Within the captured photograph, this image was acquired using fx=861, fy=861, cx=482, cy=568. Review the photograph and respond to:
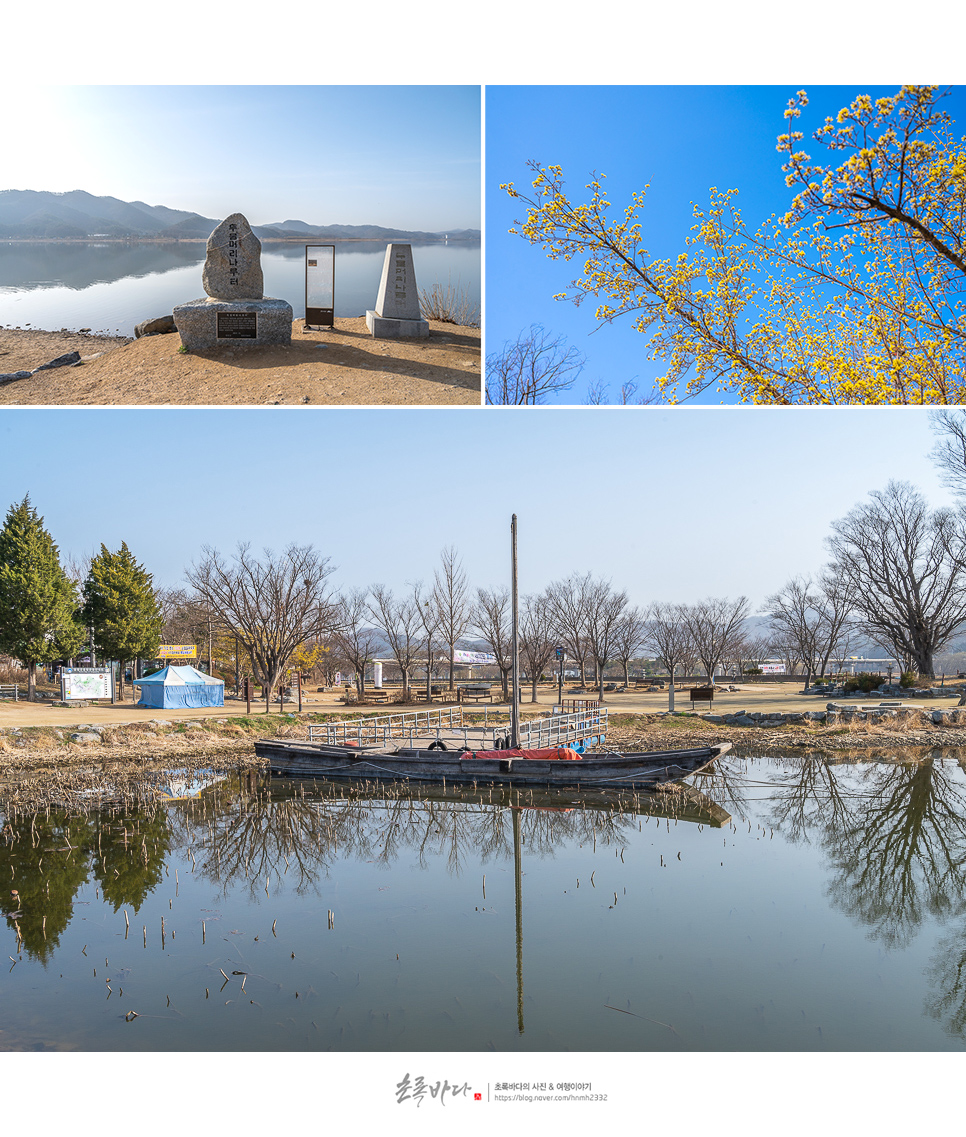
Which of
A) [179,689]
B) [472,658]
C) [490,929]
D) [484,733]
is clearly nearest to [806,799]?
[484,733]

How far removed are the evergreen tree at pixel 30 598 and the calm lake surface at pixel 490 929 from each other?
814 inches

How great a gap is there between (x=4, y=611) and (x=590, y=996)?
32138 mm

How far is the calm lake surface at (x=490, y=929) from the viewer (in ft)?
24.4

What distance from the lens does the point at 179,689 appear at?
33781mm

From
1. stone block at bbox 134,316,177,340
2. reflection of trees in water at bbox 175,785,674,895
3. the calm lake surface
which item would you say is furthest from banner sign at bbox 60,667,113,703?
stone block at bbox 134,316,177,340

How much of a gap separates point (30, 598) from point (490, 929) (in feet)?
97.3

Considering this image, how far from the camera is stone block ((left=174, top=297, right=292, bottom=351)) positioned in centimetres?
1619

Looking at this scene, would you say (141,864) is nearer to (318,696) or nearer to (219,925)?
(219,925)

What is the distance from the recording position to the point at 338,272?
1998 cm

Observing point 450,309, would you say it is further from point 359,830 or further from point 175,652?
point 175,652

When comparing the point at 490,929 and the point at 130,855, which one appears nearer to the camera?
the point at 490,929

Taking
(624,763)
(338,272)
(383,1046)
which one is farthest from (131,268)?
(383,1046)

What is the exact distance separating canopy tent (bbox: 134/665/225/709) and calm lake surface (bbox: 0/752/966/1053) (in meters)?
17.7

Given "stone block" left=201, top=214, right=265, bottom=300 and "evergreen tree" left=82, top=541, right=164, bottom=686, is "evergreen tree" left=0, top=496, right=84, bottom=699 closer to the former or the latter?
"evergreen tree" left=82, top=541, right=164, bottom=686
